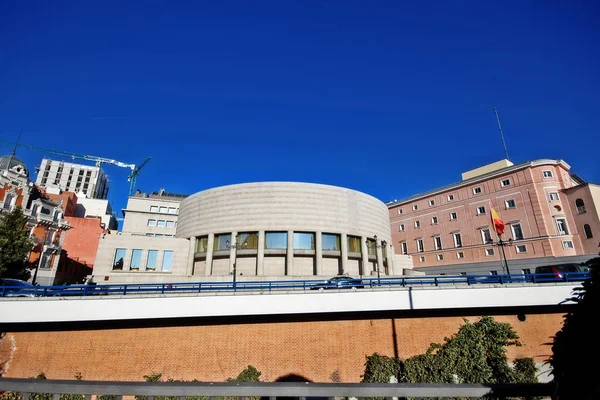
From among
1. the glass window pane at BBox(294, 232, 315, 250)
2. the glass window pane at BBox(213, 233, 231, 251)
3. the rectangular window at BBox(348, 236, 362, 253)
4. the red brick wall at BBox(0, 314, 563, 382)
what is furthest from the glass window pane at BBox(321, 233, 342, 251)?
the red brick wall at BBox(0, 314, 563, 382)

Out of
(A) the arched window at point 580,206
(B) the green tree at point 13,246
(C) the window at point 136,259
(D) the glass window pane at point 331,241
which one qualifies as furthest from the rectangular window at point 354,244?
(B) the green tree at point 13,246

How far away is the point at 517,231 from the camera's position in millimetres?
42656

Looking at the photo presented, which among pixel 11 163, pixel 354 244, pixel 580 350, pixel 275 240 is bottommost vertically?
pixel 580 350

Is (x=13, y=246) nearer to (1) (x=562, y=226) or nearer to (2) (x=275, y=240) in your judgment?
(2) (x=275, y=240)

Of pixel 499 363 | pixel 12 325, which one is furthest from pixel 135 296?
pixel 499 363

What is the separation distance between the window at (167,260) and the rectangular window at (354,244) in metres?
23.9

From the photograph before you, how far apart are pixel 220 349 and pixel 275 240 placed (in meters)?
24.8

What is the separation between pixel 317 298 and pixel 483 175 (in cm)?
4155

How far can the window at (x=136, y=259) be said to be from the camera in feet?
129

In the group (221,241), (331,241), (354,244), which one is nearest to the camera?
(221,241)

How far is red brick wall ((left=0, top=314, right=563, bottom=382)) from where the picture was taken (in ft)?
51.5

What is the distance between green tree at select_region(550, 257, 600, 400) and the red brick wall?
14.5 meters

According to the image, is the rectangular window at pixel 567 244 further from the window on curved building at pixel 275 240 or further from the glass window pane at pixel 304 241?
the window on curved building at pixel 275 240

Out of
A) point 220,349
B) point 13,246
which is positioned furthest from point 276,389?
point 13,246
